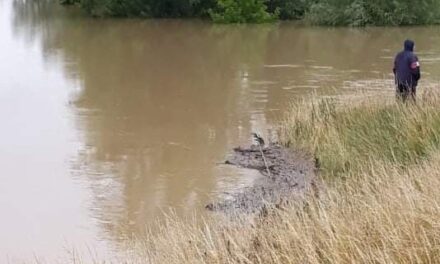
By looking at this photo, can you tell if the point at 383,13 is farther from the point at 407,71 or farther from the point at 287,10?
the point at 407,71

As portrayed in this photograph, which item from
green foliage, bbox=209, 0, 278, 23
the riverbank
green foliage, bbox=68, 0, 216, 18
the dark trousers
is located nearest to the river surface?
green foliage, bbox=209, 0, 278, 23

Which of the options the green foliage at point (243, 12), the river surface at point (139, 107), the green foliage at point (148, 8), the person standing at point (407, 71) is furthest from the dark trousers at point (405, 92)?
the green foliage at point (148, 8)

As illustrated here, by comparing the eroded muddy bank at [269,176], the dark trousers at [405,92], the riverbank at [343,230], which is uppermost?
the riverbank at [343,230]

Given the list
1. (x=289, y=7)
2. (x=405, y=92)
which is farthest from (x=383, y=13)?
(x=405, y=92)

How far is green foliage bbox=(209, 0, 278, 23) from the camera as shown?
37.7 meters

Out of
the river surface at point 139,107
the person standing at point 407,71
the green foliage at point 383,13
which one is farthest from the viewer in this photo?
the green foliage at point 383,13

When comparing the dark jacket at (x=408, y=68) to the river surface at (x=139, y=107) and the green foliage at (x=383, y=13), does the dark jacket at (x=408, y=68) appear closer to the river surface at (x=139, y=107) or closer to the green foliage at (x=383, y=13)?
the river surface at (x=139, y=107)

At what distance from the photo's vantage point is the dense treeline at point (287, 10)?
35.4m

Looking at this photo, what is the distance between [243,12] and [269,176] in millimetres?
27483

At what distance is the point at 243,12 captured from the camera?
38031 mm

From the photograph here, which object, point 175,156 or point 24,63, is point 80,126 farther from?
point 24,63

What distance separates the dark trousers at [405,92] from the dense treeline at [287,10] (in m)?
23.2

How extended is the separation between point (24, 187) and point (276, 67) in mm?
13225

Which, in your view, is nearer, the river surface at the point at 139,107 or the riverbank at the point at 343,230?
the riverbank at the point at 343,230
